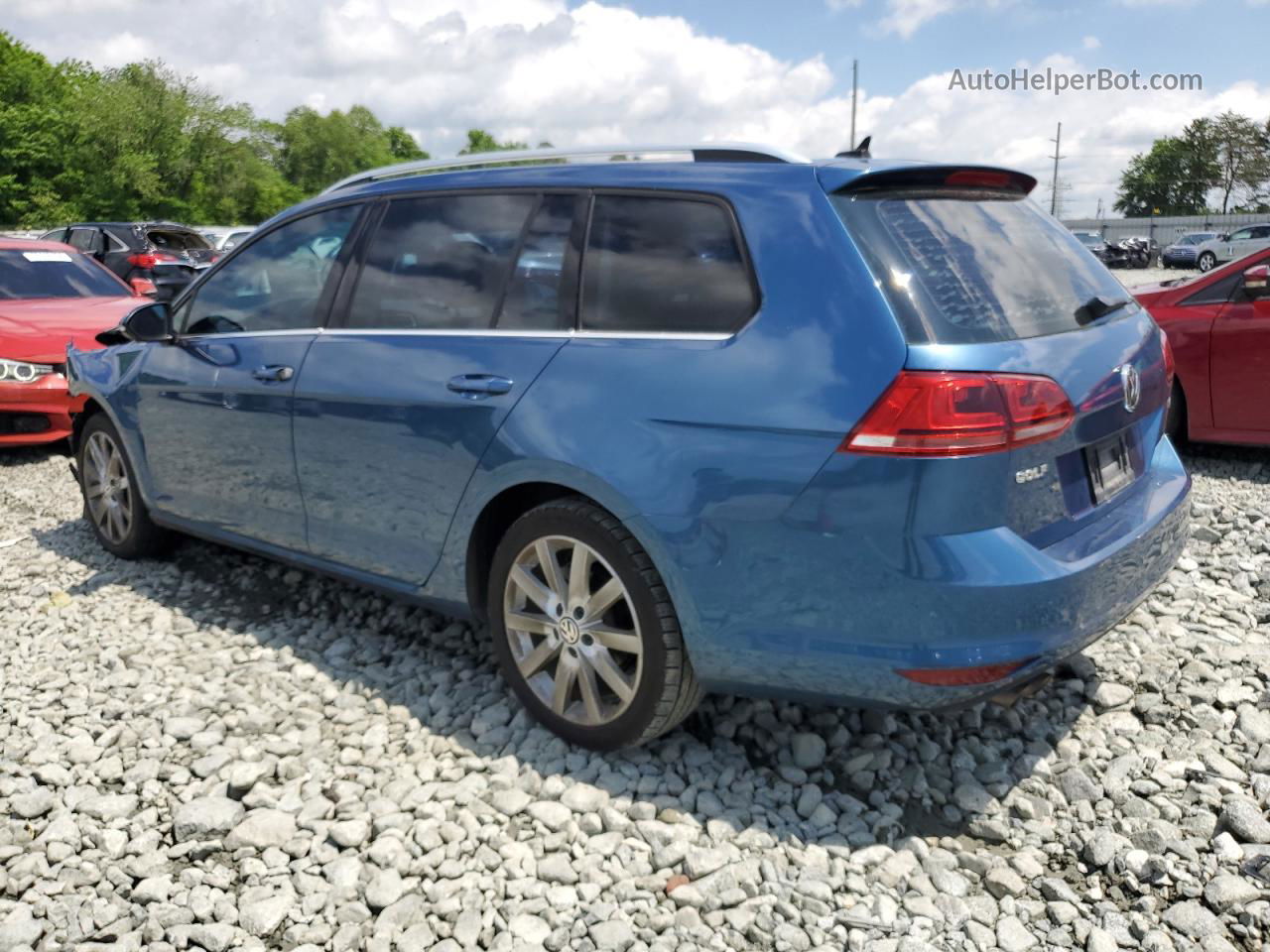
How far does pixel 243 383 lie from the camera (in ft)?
13.9

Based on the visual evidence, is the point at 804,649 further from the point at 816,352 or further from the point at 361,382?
the point at 361,382

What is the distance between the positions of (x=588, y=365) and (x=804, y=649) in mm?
991

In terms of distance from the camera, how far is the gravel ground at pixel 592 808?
263cm

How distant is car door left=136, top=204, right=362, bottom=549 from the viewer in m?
4.10

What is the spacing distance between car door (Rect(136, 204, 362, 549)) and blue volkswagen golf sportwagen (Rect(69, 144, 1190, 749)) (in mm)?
56

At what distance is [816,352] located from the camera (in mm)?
2697

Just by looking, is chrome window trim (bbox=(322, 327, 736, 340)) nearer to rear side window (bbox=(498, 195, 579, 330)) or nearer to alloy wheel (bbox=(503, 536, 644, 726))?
rear side window (bbox=(498, 195, 579, 330))

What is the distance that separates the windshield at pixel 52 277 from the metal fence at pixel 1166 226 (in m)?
59.6

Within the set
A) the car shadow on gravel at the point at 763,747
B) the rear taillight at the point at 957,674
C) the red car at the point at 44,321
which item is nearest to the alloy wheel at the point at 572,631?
the car shadow on gravel at the point at 763,747

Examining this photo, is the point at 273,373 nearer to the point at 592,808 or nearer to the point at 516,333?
the point at 516,333

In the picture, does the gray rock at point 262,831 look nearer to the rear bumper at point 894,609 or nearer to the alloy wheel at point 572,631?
the alloy wheel at point 572,631

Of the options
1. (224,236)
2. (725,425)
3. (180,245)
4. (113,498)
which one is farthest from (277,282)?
(224,236)

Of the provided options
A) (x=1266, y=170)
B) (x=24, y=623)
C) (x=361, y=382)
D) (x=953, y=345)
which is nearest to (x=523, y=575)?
(x=361, y=382)

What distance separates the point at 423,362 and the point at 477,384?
0.30 meters
